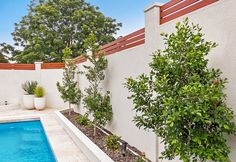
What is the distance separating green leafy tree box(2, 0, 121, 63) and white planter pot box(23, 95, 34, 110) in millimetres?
6856

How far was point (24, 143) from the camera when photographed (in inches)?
320

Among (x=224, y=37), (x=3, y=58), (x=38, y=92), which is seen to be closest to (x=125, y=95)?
(x=224, y=37)

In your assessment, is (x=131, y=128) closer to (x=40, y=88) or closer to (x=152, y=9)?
(x=152, y=9)

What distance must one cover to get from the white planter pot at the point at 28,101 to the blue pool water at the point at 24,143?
3.17m

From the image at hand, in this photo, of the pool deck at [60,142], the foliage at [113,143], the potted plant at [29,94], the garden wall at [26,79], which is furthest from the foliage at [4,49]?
the foliage at [113,143]

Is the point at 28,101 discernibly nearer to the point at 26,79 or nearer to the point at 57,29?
the point at 26,79

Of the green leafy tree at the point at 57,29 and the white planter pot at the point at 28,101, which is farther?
the green leafy tree at the point at 57,29

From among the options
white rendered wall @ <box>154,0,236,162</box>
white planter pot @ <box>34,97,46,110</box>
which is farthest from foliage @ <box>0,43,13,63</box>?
white rendered wall @ <box>154,0,236,162</box>

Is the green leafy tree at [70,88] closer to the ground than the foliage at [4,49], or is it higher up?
closer to the ground

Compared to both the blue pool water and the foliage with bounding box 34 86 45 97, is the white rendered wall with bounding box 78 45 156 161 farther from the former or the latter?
the foliage with bounding box 34 86 45 97

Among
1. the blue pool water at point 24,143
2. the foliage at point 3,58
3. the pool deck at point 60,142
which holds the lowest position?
the blue pool water at point 24,143

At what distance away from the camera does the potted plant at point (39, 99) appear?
45.8ft

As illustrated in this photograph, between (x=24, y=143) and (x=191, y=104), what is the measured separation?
718cm

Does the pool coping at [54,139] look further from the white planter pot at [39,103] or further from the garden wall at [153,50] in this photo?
the white planter pot at [39,103]
